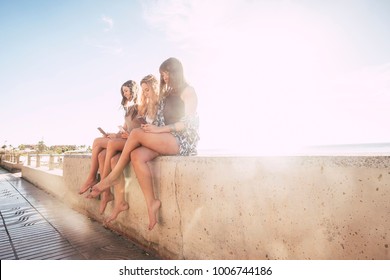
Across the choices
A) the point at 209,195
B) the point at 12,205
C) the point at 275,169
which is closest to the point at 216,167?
the point at 209,195

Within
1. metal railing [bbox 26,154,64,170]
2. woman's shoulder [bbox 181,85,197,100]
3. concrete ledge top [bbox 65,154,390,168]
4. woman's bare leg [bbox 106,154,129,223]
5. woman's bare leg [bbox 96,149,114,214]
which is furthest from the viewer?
metal railing [bbox 26,154,64,170]

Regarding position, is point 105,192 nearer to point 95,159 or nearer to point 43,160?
point 95,159

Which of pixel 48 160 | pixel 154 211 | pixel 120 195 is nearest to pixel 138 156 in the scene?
pixel 154 211

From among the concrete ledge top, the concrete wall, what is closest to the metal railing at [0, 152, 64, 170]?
the concrete wall

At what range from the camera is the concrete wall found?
4.10ft

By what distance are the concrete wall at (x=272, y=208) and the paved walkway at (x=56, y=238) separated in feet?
1.59

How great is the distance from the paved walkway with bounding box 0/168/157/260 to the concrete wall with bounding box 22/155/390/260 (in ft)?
1.59

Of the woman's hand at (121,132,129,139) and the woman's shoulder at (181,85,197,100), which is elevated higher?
the woman's shoulder at (181,85,197,100)

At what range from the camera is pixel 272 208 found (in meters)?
1.62

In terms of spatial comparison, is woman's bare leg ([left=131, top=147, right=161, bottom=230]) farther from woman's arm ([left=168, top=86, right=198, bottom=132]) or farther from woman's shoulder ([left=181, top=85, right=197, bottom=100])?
woman's shoulder ([left=181, top=85, right=197, bottom=100])

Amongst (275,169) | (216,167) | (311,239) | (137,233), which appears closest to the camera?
(311,239)

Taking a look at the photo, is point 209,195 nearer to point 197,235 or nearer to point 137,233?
point 197,235
